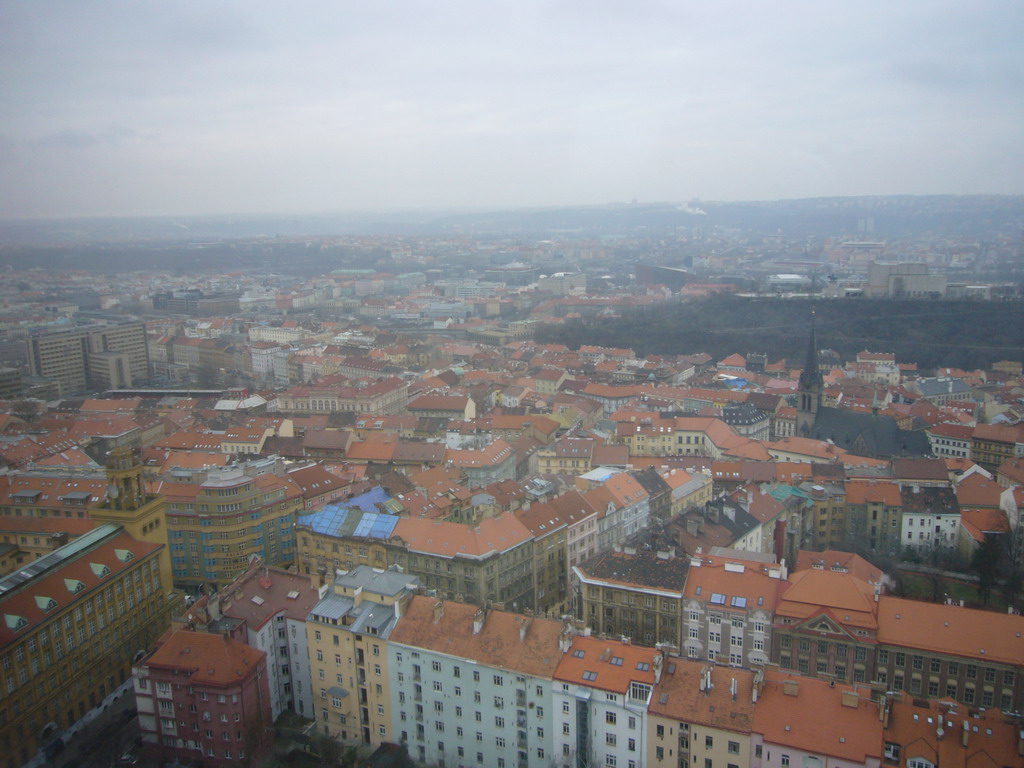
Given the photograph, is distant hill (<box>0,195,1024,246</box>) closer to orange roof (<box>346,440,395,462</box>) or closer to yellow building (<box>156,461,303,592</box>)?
yellow building (<box>156,461,303,592</box>)

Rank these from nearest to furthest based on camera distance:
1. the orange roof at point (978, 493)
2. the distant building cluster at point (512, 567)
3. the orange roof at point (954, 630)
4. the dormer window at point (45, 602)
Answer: the distant building cluster at point (512, 567), the orange roof at point (954, 630), the dormer window at point (45, 602), the orange roof at point (978, 493)

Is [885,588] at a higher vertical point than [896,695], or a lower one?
lower

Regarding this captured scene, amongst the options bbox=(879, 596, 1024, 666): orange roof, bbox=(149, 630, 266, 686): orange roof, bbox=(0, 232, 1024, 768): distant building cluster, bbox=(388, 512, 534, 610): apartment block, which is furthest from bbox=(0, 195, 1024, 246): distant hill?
bbox=(879, 596, 1024, 666): orange roof

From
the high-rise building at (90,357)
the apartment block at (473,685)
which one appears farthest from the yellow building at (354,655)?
the high-rise building at (90,357)

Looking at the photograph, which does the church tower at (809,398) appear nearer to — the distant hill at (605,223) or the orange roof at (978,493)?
the orange roof at (978,493)

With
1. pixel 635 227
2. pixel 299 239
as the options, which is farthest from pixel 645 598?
pixel 635 227

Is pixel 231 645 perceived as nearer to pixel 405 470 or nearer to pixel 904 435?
pixel 405 470
